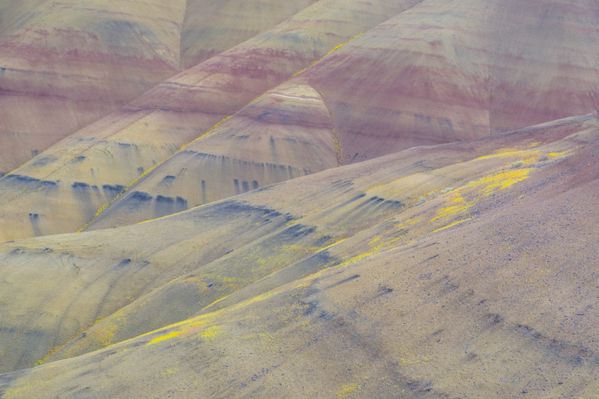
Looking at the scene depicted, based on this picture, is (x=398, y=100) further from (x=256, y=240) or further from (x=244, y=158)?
(x=256, y=240)

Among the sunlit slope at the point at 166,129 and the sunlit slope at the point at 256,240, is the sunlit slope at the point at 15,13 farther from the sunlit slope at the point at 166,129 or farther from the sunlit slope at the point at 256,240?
the sunlit slope at the point at 256,240

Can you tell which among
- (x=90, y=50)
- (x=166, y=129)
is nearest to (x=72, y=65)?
(x=90, y=50)

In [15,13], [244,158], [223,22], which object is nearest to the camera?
[244,158]

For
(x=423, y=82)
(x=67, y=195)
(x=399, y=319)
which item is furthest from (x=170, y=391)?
(x=423, y=82)

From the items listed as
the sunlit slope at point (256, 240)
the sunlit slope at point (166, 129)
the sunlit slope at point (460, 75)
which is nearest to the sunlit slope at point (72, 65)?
the sunlit slope at point (166, 129)

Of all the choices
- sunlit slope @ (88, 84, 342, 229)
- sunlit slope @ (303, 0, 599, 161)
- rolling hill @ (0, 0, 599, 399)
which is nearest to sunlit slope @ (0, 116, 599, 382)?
rolling hill @ (0, 0, 599, 399)
